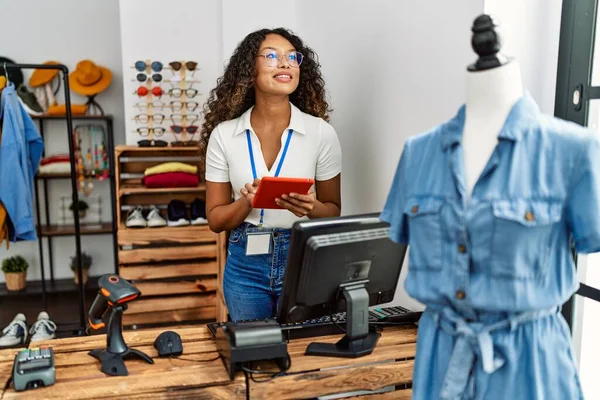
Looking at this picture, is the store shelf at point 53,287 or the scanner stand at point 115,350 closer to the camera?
the scanner stand at point 115,350

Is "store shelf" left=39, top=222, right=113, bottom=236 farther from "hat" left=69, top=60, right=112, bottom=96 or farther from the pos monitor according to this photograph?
the pos monitor

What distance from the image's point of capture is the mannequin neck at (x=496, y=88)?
1.07 metres

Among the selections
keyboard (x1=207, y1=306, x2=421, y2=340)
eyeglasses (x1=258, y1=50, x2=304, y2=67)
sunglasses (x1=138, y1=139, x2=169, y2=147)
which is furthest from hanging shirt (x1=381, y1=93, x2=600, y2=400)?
sunglasses (x1=138, y1=139, x2=169, y2=147)

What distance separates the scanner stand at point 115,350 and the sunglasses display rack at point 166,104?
2633 millimetres

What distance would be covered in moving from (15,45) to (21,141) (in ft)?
6.66


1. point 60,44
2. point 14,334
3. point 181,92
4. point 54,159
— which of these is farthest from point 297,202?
→ point 60,44

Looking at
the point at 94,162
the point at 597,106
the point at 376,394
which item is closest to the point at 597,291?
the point at 597,106

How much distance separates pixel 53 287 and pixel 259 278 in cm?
362

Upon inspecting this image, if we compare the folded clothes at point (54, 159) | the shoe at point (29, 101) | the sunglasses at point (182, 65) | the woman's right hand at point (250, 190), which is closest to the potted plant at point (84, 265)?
the folded clothes at point (54, 159)

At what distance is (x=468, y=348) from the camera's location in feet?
3.53

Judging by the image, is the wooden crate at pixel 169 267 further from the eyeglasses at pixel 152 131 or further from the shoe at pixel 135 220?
the eyeglasses at pixel 152 131

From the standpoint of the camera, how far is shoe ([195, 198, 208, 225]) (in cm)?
392

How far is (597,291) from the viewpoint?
153 centimetres

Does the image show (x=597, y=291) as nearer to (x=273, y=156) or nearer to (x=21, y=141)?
(x=273, y=156)
